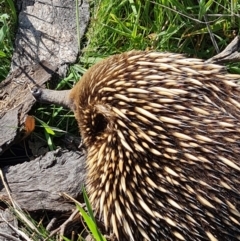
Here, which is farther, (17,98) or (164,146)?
(17,98)

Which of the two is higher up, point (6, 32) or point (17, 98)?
point (6, 32)

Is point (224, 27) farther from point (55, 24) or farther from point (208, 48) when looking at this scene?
point (55, 24)

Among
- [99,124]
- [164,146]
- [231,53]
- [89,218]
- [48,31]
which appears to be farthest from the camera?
[48,31]

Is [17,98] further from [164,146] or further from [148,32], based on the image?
[164,146]

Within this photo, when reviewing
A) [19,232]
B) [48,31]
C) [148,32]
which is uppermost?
[48,31]

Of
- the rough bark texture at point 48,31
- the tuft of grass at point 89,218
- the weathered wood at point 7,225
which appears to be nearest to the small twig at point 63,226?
the weathered wood at point 7,225

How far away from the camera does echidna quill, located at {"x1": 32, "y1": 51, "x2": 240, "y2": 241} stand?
8.34 feet

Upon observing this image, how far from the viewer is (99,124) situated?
287cm

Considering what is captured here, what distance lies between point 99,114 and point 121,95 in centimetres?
13

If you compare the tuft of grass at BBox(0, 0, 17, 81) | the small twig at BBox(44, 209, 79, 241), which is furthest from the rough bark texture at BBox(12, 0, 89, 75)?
the small twig at BBox(44, 209, 79, 241)

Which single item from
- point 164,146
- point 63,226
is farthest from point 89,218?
point 63,226

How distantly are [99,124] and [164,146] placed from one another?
0.36 metres

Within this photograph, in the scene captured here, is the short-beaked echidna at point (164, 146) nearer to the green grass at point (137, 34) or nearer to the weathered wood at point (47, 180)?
the weathered wood at point (47, 180)

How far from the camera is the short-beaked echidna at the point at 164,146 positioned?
254 cm
